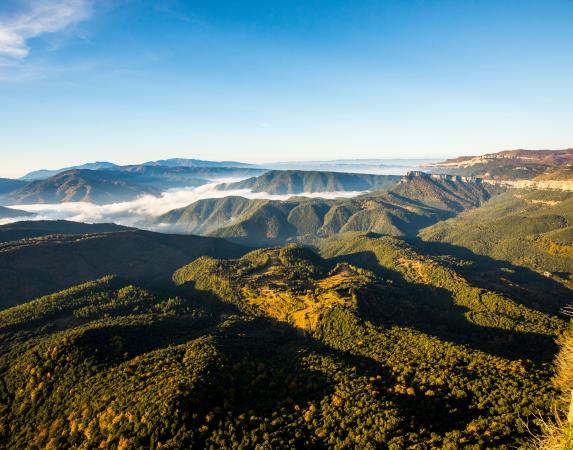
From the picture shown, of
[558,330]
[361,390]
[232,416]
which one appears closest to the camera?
[232,416]

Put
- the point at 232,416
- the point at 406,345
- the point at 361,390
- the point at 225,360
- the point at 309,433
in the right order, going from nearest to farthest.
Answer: the point at 309,433, the point at 232,416, the point at 361,390, the point at 225,360, the point at 406,345

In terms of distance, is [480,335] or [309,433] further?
[480,335]

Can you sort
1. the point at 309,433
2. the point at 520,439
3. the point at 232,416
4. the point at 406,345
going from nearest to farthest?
1. the point at 520,439
2. the point at 309,433
3. the point at 232,416
4. the point at 406,345

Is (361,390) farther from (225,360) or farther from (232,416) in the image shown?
(225,360)

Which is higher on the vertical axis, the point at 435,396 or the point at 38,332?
the point at 435,396

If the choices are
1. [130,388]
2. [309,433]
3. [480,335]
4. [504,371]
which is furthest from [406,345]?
[130,388]

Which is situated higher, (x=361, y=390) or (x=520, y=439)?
(x=520, y=439)

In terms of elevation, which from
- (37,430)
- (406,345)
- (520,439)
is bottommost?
(37,430)

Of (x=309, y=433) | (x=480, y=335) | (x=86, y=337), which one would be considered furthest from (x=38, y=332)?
(x=480, y=335)

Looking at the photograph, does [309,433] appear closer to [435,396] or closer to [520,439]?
[435,396]
